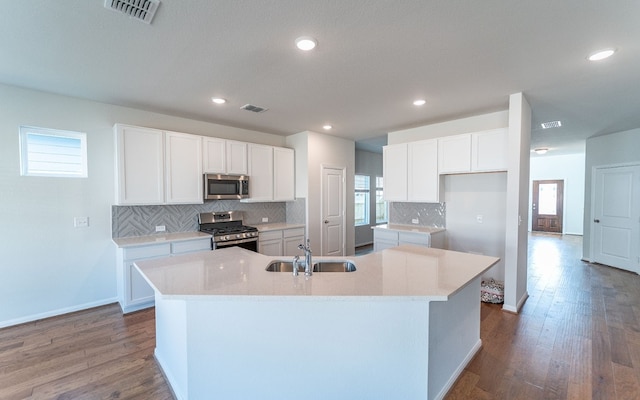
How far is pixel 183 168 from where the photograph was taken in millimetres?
3951

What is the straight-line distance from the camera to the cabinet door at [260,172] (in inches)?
186

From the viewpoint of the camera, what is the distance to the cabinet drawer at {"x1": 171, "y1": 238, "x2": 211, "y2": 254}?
144 inches

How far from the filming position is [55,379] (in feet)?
7.34

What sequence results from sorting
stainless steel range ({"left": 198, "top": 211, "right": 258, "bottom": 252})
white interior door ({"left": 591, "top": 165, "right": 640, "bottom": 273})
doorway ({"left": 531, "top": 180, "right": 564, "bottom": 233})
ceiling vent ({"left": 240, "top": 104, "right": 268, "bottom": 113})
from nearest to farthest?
ceiling vent ({"left": 240, "top": 104, "right": 268, "bottom": 113}) < stainless steel range ({"left": 198, "top": 211, "right": 258, "bottom": 252}) < white interior door ({"left": 591, "top": 165, "right": 640, "bottom": 273}) < doorway ({"left": 531, "top": 180, "right": 564, "bottom": 233})

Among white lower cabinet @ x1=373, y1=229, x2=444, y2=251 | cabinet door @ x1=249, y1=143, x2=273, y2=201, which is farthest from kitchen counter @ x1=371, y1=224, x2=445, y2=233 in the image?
cabinet door @ x1=249, y1=143, x2=273, y2=201

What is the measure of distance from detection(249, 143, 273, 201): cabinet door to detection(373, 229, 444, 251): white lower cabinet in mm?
2012

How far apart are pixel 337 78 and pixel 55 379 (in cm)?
353

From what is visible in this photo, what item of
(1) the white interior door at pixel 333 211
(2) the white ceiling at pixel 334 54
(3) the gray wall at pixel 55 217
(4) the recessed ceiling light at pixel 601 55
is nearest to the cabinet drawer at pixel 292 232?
(1) the white interior door at pixel 333 211

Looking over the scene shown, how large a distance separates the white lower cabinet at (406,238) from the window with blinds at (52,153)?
4198mm

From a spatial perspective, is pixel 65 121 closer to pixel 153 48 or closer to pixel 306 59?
pixel 153 48

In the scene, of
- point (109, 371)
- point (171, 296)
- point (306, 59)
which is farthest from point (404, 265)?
point (109, 371)

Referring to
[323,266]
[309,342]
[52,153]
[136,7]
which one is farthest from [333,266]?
[52,153]

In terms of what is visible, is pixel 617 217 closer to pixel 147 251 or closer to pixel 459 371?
pixel 459 371

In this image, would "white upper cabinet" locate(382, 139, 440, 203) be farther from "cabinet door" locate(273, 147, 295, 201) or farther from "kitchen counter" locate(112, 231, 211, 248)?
"kitchen counter" locate(112, 231, 211, 248)
